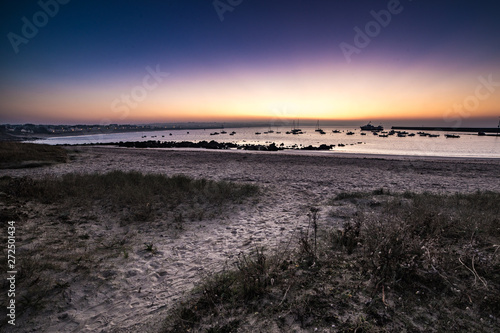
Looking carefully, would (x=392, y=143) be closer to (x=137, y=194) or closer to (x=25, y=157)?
(x=137, y=194)

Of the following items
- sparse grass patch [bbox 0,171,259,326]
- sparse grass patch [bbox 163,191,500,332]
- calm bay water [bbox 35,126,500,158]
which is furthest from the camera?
calm bay water [bbox 35,126,500,158]

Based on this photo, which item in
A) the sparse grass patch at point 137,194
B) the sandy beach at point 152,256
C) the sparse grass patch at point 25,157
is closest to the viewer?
the sandy beach at point 152,256

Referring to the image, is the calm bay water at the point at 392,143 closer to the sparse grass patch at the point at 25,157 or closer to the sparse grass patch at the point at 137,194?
the sparse grass patch at the point at 137,194

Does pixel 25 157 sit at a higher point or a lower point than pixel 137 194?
higher

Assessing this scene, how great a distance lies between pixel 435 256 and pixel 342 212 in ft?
12.5

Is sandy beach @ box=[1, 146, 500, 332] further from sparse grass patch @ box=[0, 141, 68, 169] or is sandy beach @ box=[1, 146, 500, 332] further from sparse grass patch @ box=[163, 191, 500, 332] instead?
sparse grass patch @ box=[0, 141, 68, 169]

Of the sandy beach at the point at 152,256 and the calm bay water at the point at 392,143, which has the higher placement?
the calm bay water at the point at 392,143

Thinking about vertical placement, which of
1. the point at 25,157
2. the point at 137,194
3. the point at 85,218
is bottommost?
the point at 85,218

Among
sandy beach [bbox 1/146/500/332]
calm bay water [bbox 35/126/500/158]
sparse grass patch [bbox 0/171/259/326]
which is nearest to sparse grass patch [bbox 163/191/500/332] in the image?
sandy beach [bbox 1/146/500/332]

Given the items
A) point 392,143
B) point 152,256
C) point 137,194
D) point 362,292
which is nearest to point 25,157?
point 137,194

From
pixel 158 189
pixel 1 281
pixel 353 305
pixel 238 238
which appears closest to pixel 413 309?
pixel 353 305

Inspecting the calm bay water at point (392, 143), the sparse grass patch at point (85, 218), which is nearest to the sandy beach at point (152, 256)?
the sparse grass patch at point (85, 218)

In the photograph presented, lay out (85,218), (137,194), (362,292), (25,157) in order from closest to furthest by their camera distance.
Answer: (362,292), (85,218), (137,194), (25,157)

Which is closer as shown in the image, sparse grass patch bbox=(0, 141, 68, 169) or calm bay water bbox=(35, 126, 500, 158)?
sparse grass patch bbox=(0, 141, 68, 169)
